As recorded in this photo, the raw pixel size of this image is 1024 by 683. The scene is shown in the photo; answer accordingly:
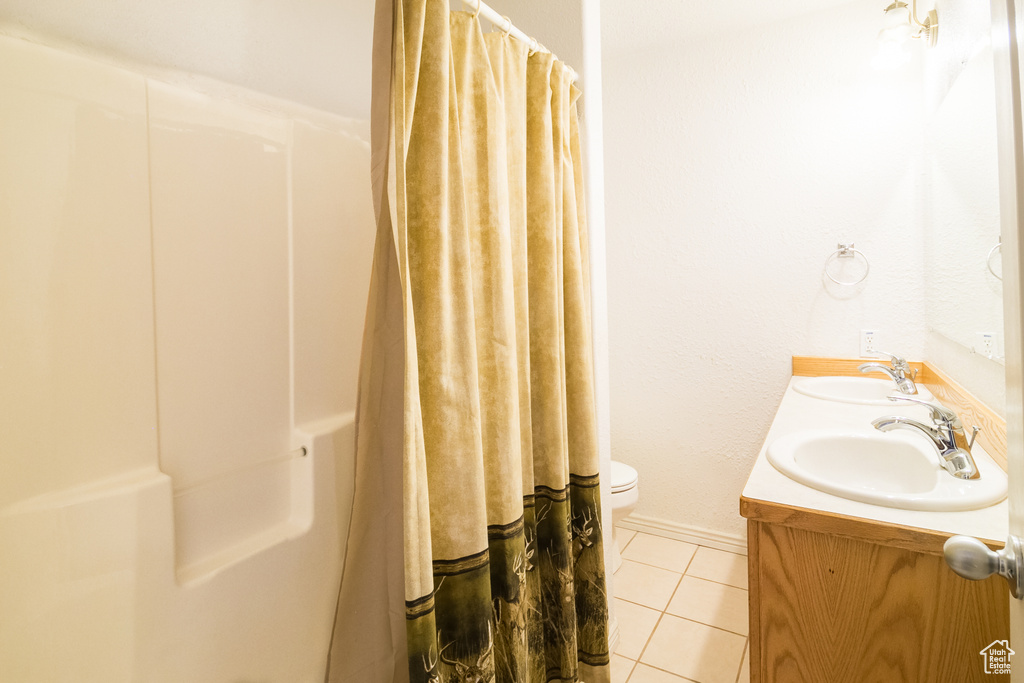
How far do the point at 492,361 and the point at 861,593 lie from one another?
2.80 feet

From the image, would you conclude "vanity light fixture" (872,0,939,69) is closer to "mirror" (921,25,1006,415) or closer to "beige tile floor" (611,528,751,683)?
"mirror" (921,25,1006,415)

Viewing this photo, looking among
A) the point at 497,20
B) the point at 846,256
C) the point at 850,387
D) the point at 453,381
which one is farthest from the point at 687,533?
the point at 497,20

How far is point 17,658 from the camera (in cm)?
70

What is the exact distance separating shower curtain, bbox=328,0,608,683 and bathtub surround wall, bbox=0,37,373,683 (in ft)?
0.68

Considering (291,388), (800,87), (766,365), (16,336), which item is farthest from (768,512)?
(800,87)

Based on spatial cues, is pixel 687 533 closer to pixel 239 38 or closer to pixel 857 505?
pixel 857 505

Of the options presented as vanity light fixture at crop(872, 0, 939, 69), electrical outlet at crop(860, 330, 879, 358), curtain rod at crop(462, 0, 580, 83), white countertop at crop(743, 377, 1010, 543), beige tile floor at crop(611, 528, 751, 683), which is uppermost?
vanity light fixture at crop(872, 0, 939, 69)

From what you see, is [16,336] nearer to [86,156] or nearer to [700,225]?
[86,156]

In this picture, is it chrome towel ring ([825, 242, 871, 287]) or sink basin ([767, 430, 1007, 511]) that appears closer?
sink basin ([767, 430, 1007, 511])

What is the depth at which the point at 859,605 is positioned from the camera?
0.98m

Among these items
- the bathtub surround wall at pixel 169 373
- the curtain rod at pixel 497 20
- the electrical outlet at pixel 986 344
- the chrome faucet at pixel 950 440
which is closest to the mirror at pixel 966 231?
the electrical outlet at pixel 986 344

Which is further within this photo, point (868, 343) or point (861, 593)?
point (868, 343)

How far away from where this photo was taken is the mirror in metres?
1.25

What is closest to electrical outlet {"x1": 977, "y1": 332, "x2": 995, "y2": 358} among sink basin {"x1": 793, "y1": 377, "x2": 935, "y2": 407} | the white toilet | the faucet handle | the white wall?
the faucet handle
